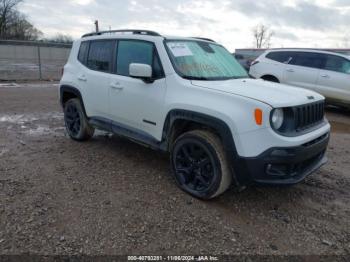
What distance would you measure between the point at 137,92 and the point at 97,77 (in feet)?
3.28

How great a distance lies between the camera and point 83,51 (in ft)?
17.3

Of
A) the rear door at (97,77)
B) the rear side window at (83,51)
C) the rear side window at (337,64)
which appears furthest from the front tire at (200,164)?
the rear side window at (337,64)

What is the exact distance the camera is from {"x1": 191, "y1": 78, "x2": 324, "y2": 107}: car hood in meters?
3.15

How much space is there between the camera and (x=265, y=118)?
9.84 feet

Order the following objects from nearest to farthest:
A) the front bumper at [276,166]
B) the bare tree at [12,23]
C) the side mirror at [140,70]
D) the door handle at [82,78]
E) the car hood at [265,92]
A: the front bumper at [276,166] → the car hood at [265,92] → the side mirror at [140,70] → the door handle at [82,78] → the bare tree at [12,23]

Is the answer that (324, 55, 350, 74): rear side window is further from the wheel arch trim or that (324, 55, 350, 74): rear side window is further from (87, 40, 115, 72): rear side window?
the wheel arch trim

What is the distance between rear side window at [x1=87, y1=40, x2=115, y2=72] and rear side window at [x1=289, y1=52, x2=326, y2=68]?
22.0ft

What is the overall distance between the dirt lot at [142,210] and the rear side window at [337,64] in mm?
4883

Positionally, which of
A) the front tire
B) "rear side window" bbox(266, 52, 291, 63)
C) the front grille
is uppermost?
"rear side window" bbox(266, 52, 291, 63)

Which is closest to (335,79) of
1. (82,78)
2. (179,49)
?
(179,49)

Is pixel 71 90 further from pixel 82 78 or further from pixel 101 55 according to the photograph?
pixel 101 55

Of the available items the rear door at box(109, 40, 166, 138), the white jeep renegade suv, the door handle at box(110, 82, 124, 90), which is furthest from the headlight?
the door handle at box(110, 82, 124, 90)

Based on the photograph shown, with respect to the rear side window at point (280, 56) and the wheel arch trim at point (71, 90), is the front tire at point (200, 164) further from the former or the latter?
the rear side window at point (280, 56)

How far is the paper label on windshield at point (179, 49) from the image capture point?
3979 mm
